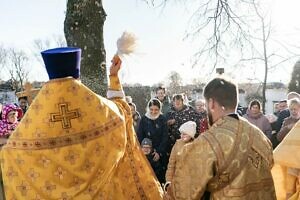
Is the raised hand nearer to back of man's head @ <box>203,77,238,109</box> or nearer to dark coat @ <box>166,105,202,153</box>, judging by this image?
back of man's head @ <box>203,77,238,109</box>

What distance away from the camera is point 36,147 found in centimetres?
367

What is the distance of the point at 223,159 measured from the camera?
3146 mm

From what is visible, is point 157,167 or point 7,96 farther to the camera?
point 7,96

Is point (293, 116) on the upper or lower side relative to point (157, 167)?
upper

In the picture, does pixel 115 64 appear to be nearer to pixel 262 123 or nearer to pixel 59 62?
pixel 59 62

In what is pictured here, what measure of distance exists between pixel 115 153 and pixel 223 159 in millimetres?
1076

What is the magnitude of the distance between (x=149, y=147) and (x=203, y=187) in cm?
381

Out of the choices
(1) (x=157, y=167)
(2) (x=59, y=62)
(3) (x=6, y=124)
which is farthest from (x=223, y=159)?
(1) (x=157, y=167)

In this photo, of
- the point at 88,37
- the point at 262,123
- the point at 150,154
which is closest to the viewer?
the point at 88,37

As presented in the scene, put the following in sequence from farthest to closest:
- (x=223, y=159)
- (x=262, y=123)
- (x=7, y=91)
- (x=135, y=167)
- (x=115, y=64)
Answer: (x=7, y=91) < (x=262, y=123) < (x=115, y=64) < (x=135, y=167) < (x=223, y=159)

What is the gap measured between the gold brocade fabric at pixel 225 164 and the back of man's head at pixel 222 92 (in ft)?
0.37

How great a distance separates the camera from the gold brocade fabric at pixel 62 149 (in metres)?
3.64

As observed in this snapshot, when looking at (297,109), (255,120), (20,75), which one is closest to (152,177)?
(297,109)

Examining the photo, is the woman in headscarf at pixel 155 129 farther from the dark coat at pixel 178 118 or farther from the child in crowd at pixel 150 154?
the dark coat at pixel 178 118
